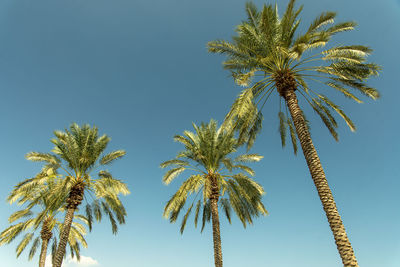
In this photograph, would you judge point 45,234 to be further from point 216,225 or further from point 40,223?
point 216,225

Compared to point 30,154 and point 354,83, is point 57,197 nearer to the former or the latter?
point 30,154

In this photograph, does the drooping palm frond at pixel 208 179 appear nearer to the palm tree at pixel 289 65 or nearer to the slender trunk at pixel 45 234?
the palm tree at pixel 289 65

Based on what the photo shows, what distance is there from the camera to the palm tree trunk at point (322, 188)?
322 inches

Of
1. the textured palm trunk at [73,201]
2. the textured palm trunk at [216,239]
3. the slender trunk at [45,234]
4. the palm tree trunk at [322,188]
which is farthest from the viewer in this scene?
the slender trunk at [45,234]

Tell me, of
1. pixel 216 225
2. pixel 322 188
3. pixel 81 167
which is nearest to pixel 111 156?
pixel 81 167

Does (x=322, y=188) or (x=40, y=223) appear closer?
(x=322, y=188)

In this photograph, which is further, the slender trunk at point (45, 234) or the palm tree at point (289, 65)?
the slender trunk at point (45, 234)

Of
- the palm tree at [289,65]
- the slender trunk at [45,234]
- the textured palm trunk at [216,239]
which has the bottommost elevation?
the textured palm trunk at [216,239]

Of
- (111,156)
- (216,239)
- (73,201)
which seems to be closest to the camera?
(216,239)

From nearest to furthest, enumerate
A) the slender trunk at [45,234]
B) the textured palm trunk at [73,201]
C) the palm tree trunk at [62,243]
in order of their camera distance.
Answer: the palm tree trunk at [62,243], the textured palm trunk at [73,201], the slender trunk at [45,234]

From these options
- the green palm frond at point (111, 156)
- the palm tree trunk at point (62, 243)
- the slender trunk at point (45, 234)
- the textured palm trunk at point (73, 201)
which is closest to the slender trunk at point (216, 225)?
the green palm frond at point (111, 156)

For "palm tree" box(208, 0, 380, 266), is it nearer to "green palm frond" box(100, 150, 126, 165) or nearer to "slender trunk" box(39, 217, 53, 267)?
"green palm frond" box(100, 150, 126, 165)

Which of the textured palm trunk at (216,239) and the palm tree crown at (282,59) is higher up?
the palm tree crown at (282,59)

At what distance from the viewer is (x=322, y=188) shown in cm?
941
